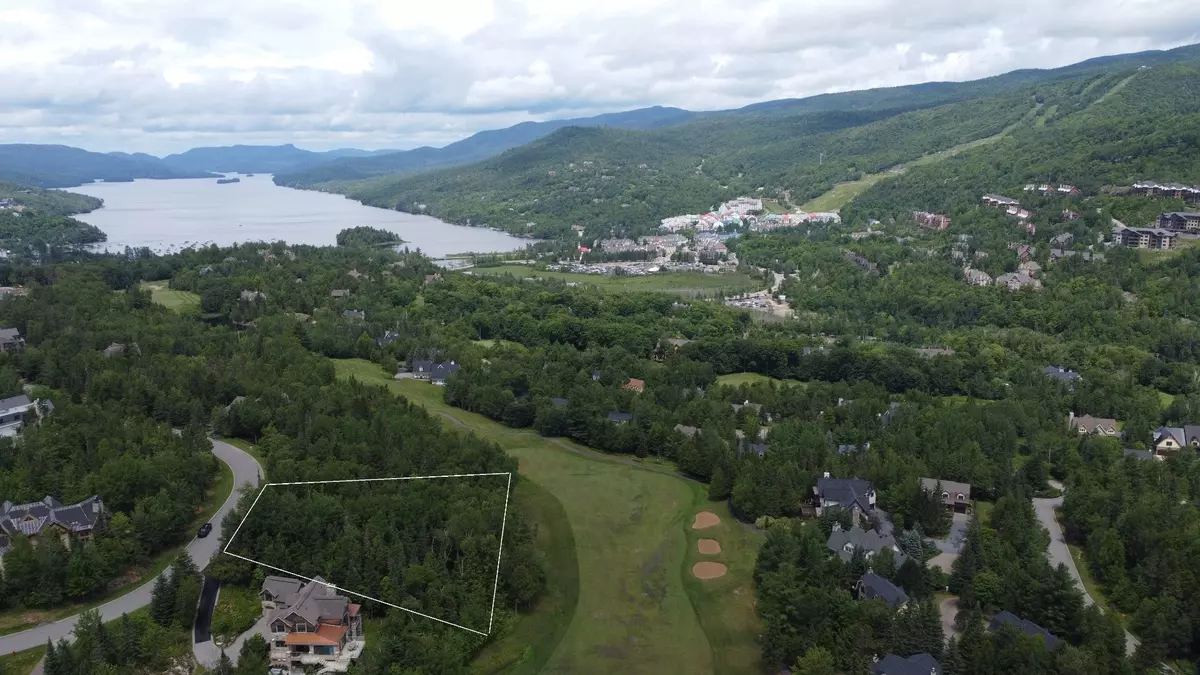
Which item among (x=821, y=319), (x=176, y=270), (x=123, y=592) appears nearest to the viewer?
(x=123, y=592)

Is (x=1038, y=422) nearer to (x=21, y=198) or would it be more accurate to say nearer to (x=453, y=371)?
(x=453, y=371)

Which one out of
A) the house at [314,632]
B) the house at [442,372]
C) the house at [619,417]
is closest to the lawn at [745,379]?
the house at [619,417]

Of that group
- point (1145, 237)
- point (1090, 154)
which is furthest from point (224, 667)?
point (1090, 154)

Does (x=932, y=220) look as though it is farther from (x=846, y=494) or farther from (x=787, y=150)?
(x=787, y=150)

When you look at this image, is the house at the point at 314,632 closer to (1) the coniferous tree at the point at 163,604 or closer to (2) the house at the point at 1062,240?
(1) the coniferous tree at the point at 163,604

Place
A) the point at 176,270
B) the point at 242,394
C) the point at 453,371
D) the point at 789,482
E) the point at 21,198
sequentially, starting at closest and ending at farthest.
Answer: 1. the point at 789,482
2. the point at 242,394
3. the point at 453,371
4. the point at 176,270
5. the point at 21,198

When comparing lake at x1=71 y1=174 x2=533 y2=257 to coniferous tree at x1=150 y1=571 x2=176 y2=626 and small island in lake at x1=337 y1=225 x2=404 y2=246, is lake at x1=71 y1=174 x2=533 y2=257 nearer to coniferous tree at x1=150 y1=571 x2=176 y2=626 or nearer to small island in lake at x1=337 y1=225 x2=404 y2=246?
small island in lake at x1=337 y1=225 x2=404 y2=246

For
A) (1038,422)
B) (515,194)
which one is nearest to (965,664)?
(1038,422)
